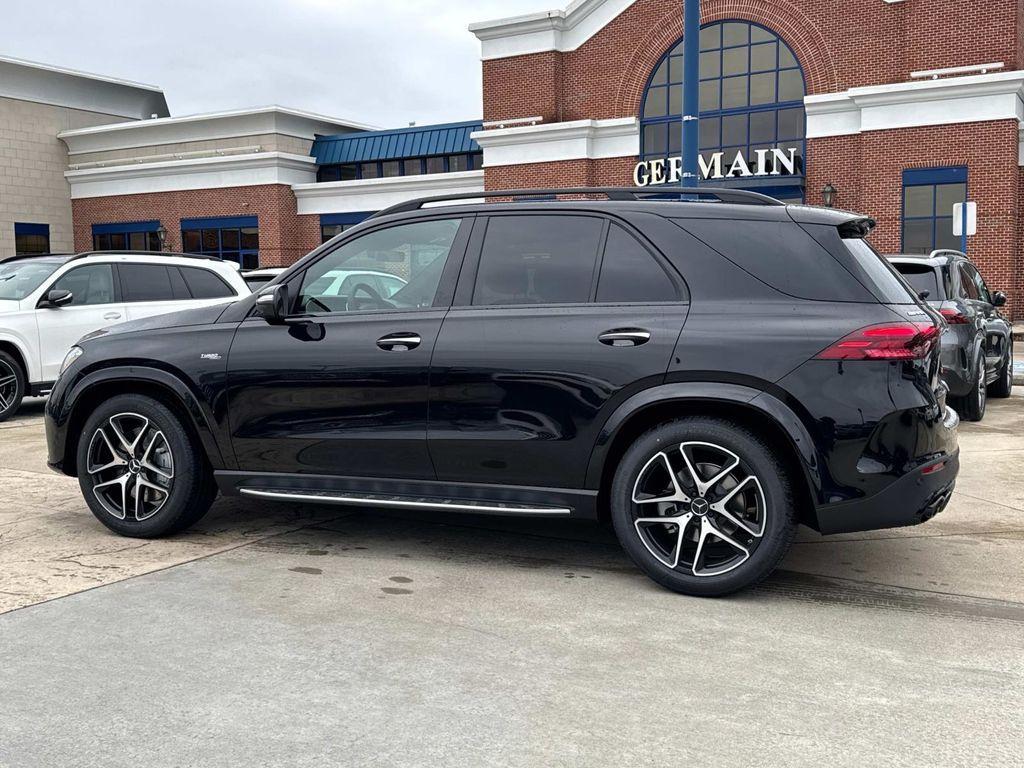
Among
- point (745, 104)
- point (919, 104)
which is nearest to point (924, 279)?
point (919, 104)

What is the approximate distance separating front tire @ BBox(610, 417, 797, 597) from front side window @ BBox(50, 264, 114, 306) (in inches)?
340

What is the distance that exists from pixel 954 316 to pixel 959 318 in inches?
2.8

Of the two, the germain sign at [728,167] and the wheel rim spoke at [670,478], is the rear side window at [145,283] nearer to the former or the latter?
the wheel rim spoke at [670,478]

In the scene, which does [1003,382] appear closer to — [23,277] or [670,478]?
[670,478]

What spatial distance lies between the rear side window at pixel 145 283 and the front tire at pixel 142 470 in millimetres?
6337

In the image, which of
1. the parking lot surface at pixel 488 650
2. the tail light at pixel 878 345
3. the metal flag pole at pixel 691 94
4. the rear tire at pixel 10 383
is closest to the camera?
the parking lot surface at pixel 488 650

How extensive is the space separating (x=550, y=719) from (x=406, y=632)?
38.9 inches

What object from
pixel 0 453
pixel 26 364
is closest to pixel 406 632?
pixel 0 453

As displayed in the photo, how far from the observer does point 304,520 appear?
6039 millimetres

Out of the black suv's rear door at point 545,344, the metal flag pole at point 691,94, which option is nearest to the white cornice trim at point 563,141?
the metal flag pole at point 691,94

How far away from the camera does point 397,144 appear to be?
3669 cm

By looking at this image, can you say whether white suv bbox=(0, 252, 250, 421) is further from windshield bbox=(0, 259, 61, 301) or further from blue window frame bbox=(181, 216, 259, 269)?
blue window frame bbox=(181, 216, 259, 269)

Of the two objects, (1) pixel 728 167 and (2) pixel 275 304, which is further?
(1) pixel 728 167

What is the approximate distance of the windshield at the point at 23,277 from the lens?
36.8 feet
